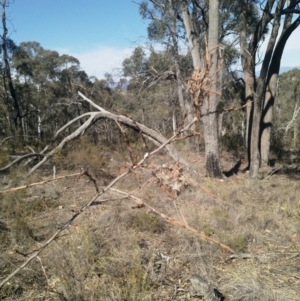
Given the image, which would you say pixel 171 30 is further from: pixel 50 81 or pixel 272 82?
pixel 50 81

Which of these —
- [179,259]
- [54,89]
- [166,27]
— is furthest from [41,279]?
[54,89]

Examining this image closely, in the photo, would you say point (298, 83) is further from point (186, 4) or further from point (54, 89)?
point (186, 4)

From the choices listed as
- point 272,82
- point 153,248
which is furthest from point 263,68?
point 153,248

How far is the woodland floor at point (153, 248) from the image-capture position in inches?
105

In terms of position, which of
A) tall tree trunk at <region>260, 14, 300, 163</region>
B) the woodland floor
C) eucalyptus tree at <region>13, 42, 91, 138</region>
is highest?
eucalyptus tree at <region>13, 42, 91, 138</region>

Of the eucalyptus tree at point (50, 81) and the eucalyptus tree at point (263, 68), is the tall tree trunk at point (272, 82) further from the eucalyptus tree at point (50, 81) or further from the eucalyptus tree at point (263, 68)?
the eucalyptus tree at point (50, 81)

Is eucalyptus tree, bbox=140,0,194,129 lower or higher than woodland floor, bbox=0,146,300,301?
higher

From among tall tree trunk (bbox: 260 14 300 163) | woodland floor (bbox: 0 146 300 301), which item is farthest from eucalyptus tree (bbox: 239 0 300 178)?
woodland floor (bbox: 0 146 300 301)

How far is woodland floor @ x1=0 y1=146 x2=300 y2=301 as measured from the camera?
2.66 meters

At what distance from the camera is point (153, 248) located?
3.49m

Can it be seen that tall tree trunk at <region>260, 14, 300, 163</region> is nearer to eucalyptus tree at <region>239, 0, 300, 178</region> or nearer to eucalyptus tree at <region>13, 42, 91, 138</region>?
Result: eucalyptus tree at <region>239, 0, 300, 178</region>

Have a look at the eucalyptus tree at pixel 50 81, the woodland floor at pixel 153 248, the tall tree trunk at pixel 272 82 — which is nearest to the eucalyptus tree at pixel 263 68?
the tall tree trunk at pixel 272 82

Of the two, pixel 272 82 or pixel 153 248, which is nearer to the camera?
pixel 153 248

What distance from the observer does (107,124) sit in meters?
15.2
